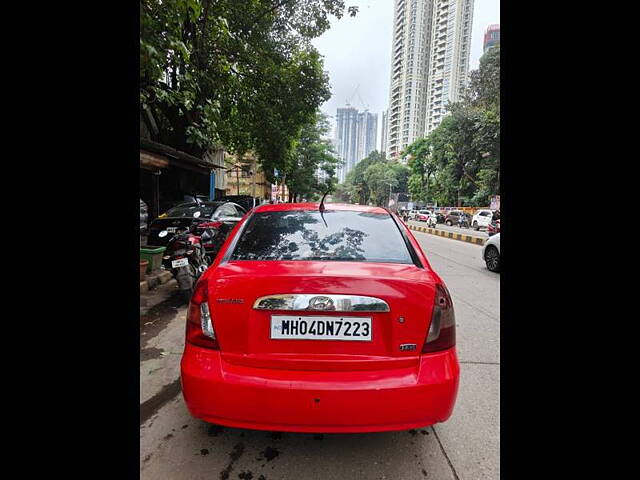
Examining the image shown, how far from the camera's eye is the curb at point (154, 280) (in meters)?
5.25

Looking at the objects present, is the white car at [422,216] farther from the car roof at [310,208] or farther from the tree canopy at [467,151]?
the car roof at [310,208]

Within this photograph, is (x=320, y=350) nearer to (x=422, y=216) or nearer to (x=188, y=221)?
(x=188, y=221)

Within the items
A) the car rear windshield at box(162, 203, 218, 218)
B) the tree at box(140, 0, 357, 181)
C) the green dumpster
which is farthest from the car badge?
the tree at box(140, 0, 357, 181)

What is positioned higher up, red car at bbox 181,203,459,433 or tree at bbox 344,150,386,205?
tree at bbox 344,150,386,205

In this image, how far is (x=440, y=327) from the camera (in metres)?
1.69

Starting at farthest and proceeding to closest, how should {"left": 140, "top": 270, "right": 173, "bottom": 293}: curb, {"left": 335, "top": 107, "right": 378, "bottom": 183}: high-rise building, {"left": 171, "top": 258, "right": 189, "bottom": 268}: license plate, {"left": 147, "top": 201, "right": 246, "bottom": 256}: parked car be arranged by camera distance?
{"left": 335, "top": 107, "right": 378, "bottom": 183}: high-rise building → {"left": 147, "top": 201, "right": 246, "bottom": 256}: parked car → {"left": 140, "top": 270, "right": 173, "bottom": 293}: curb → {"left": 171, "top": 258, "right": 189, "bottom": 268}: license plate

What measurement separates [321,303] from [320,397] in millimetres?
399

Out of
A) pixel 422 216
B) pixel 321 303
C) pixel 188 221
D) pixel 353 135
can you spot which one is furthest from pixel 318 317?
pixel 353 135

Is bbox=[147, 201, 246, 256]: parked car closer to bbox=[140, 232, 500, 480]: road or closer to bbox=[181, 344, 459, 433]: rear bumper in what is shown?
bbox=[140, 232, 500, 480]: road

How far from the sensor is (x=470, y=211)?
3478cm

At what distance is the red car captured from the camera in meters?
1.53
